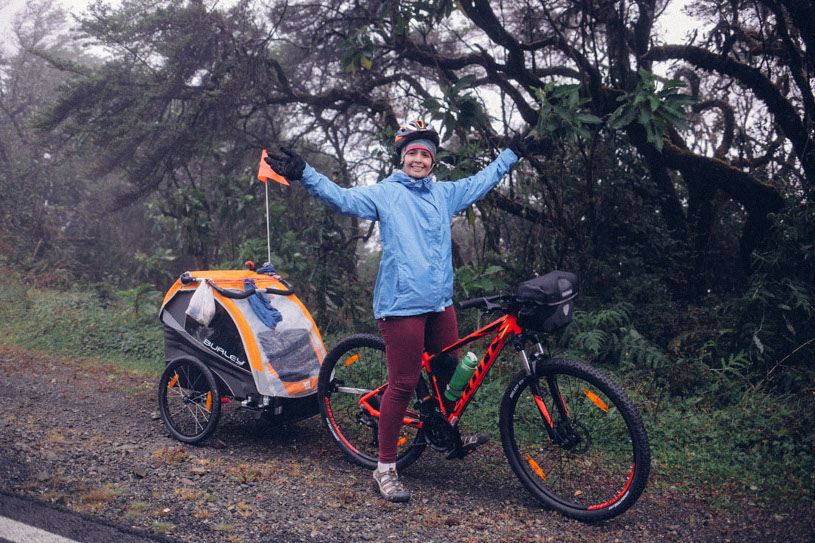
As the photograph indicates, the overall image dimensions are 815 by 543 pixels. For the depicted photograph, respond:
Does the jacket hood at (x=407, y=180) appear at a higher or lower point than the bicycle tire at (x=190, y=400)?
higher

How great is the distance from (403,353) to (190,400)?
189 cm

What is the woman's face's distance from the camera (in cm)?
358

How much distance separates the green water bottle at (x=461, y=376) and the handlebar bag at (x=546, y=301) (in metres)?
0.42

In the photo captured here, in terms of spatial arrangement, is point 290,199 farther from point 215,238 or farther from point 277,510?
point 277,510

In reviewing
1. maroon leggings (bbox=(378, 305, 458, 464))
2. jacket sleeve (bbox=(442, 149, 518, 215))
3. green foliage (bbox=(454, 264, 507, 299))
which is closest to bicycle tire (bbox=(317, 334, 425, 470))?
maroon leggings (bbox=(378, 305, 458, 464))

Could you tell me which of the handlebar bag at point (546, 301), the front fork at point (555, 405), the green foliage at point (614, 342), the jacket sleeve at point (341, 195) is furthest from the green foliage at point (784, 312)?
the jacket sleeve at point (341, 195)

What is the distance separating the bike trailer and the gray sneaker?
3.10 ft

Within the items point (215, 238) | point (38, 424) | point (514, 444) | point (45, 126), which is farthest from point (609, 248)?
point (45, 126)

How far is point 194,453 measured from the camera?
4.10 m

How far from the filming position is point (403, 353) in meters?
3.47

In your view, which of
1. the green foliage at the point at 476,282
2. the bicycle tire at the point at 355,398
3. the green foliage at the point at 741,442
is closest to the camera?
the green foliage at the point at 741,442

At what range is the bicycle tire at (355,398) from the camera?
399 cm

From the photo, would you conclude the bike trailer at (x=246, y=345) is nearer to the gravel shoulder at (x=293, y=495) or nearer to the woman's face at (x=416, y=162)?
the gravel shoulder at (x=293, y=495)

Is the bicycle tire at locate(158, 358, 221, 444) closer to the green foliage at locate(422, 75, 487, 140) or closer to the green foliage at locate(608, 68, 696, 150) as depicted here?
the green foliage at locate(422, 75, 487, 140)
